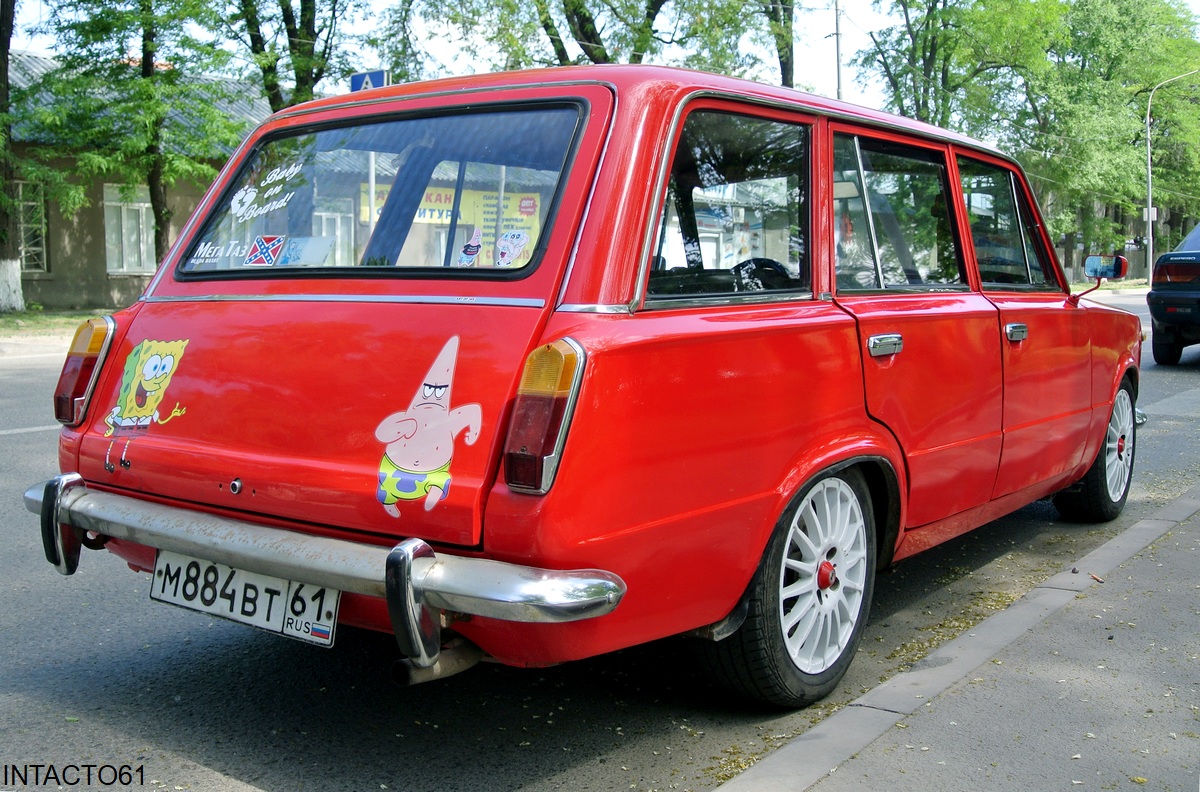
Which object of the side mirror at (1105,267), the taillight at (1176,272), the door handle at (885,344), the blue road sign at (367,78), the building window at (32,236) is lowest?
the door handle at (885,344)

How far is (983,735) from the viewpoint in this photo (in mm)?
3156

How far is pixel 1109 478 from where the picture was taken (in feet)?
18.9

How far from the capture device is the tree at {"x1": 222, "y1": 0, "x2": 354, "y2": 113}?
2327 centimetres

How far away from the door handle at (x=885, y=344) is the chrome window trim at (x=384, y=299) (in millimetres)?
1228

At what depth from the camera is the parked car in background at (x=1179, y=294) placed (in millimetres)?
13039

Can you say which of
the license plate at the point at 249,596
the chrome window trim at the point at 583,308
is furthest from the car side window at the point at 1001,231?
the license plate at the point at 249,596

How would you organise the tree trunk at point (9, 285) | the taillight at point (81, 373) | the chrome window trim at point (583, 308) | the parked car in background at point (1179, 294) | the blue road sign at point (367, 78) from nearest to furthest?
the chrome window trim at point (583, 308)
the taillight at point (81, 373)
the blue road sign at point (367, 78)
the parked car in background at point (1179, 294)
the tree trunk at point (9, 285)

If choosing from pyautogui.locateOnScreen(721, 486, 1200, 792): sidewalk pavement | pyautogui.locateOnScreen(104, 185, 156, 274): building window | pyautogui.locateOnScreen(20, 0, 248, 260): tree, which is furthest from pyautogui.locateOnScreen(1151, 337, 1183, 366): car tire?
pyautogui.locateOnScreen(104, 185, 156, 274): building window

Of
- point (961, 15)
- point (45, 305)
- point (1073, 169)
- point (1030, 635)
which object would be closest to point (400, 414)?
point (1030, 635)

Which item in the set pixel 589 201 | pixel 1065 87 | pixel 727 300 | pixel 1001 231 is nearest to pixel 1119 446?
pixel 1001 231

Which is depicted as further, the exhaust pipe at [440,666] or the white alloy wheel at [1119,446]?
the white alloy wheel at [1119,446]

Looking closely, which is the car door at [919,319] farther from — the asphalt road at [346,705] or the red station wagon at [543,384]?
the asphalt road at [346,705]

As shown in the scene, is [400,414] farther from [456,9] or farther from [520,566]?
[456,9]

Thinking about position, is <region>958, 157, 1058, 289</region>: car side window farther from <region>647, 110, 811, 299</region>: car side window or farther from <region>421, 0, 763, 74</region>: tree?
<region>421, 0, 763, 74</region>: tree
